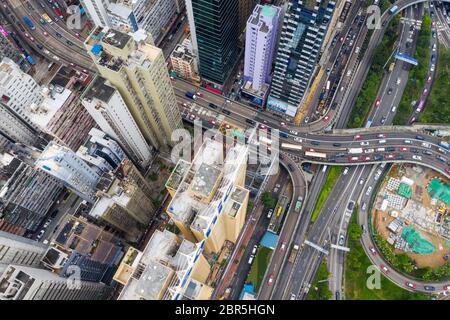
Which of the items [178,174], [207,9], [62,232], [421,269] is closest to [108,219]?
[62,232]

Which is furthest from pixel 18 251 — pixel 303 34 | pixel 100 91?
pixel 303 34

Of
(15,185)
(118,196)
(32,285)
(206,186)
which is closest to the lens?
(206,186)

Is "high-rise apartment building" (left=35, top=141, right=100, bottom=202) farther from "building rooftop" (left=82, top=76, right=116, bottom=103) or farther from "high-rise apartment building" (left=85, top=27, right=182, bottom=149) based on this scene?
"high-rise apartment building" (left=85, top=27, right=182, bottom=149)

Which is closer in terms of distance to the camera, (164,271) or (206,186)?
(164,271)

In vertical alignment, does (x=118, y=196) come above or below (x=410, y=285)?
below

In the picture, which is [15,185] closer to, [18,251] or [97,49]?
[18,251]

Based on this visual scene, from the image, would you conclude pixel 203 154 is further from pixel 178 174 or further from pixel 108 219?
pixel 108 219

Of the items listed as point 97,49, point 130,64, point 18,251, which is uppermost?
point 130,64

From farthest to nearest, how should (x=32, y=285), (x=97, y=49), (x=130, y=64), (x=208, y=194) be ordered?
1. (x=97, y=49)
2. (x=130, y=64)
3. (x=32, y=285)
4. (x=208, y=194)
